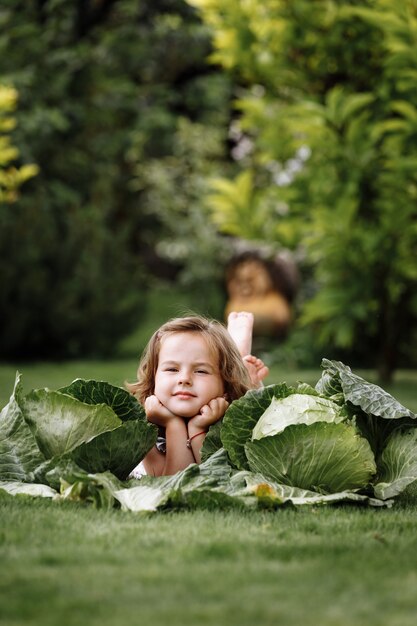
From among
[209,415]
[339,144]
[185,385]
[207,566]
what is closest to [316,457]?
[209,415]

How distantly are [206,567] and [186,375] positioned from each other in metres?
1.54

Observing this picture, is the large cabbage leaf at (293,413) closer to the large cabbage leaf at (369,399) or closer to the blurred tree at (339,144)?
the large cabbage leaf at (369,399)

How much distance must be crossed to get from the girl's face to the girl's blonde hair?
0.03 m

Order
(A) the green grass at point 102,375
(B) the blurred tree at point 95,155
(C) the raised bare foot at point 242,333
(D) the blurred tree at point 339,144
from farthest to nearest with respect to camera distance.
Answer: (B) the blurred tree at point 95,155 → (D) the blurred tree at point 339,144 → (A) the green grass at point 102,375 → (C) the raised bare foot at point 242,333

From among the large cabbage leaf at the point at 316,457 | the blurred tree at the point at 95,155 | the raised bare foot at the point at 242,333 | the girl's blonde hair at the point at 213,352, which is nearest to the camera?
the large cabbage leaf at the point at 316,457

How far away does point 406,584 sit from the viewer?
226 centimetres

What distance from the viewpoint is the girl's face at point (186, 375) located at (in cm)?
383

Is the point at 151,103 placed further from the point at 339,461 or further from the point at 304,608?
the point at 304,608

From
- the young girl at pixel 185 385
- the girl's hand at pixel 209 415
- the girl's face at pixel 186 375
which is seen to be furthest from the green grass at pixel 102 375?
the girl's hand at pixel 209 415

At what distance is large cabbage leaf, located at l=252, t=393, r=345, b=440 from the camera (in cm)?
335

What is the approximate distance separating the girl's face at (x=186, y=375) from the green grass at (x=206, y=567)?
2.63 feet

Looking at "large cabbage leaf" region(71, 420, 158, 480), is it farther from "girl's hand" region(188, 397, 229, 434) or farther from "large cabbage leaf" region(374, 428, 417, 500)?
"large cabbage leaf" region(374, 428, 417, 500)

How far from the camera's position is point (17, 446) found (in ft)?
11.6

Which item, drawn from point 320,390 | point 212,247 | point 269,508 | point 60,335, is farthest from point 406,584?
point 212,247
